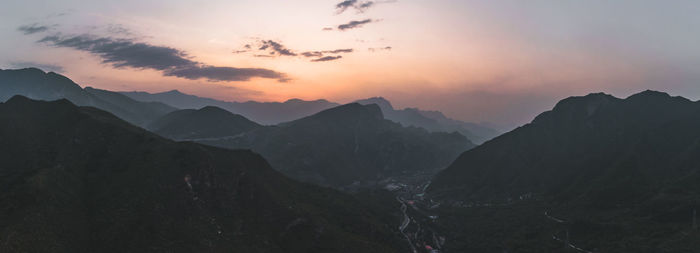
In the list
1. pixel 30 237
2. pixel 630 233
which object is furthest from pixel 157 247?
pixel 630 233

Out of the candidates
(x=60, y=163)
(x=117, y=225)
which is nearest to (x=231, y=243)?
(x=117, y=225)

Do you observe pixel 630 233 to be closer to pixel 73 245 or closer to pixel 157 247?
pixel 157 247

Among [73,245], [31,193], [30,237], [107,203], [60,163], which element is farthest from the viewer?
[60,163]

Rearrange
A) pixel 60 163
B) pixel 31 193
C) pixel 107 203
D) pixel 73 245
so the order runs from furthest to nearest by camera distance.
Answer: pixel 60 163
pixel 107 203
pixel 31 193
pixel 73 245

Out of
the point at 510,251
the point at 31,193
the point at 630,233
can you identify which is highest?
the point at 31,193

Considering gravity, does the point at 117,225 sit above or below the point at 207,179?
below

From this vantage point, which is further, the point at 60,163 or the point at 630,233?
the point at 630,233
